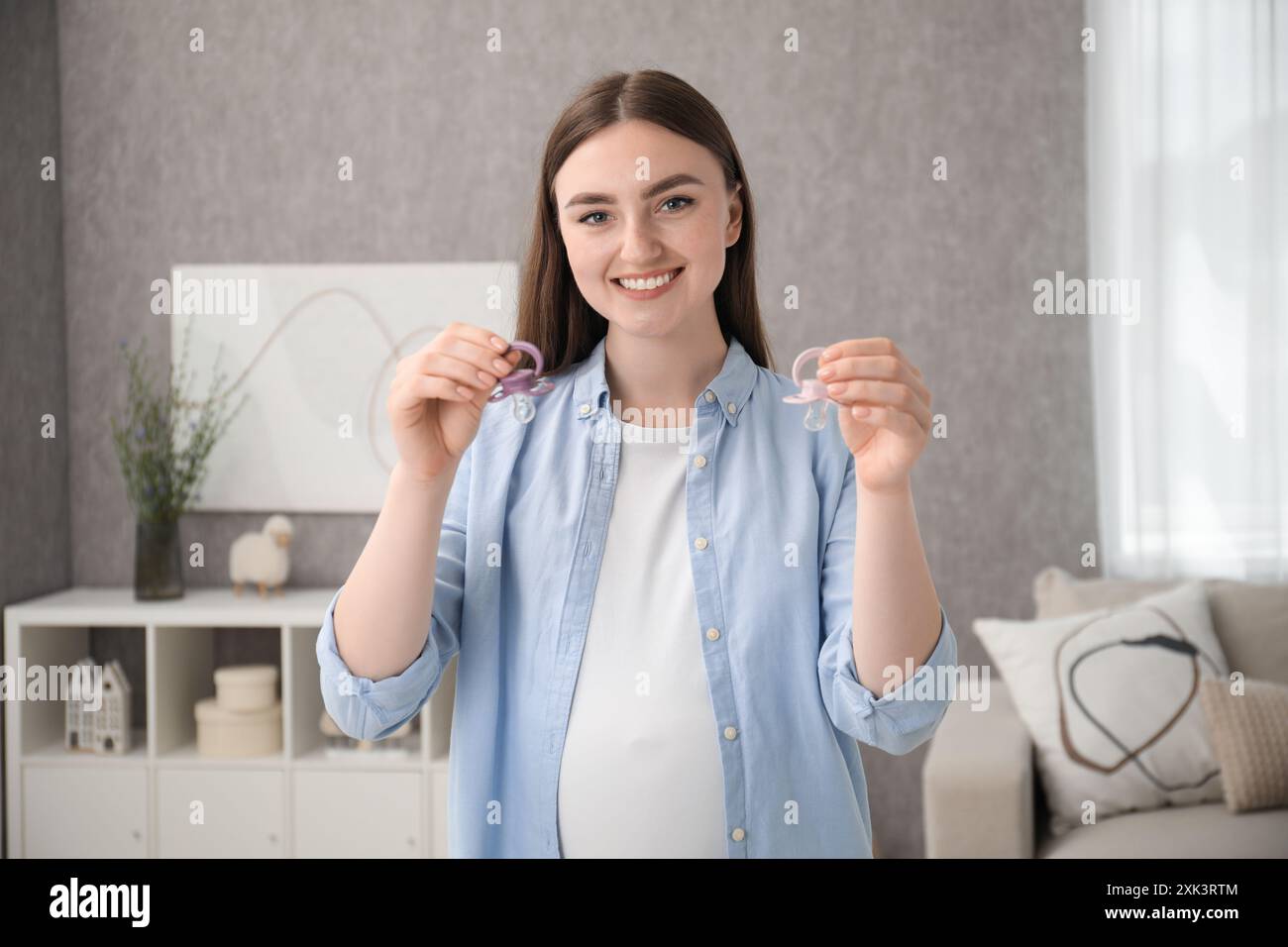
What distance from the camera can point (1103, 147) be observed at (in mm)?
2920

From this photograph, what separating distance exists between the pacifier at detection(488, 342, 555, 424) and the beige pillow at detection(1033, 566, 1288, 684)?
6.29ft

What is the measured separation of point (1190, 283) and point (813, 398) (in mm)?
2365

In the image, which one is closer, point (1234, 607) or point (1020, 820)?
point (1020, 820)

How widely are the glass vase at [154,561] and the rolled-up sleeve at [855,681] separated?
228 centimetres

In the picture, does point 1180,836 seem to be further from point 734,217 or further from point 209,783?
point 209,783

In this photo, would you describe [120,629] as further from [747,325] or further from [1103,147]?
[1103,147]

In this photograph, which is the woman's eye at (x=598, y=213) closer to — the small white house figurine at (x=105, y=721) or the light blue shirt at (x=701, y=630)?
the light blue shirt at (x=701, y=630)

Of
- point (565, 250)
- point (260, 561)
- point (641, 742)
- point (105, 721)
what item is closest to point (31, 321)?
point (260, 561)

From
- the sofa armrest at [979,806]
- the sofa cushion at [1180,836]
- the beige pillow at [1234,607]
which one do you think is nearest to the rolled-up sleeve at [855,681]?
the sofa armrest at [979,806]

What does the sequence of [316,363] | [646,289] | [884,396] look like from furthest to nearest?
[316,363] → [646,289] → [884,396]

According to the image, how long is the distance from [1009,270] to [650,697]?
2.24 m

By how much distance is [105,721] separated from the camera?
2.85 meters

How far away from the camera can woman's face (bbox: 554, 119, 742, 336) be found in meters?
1.00
